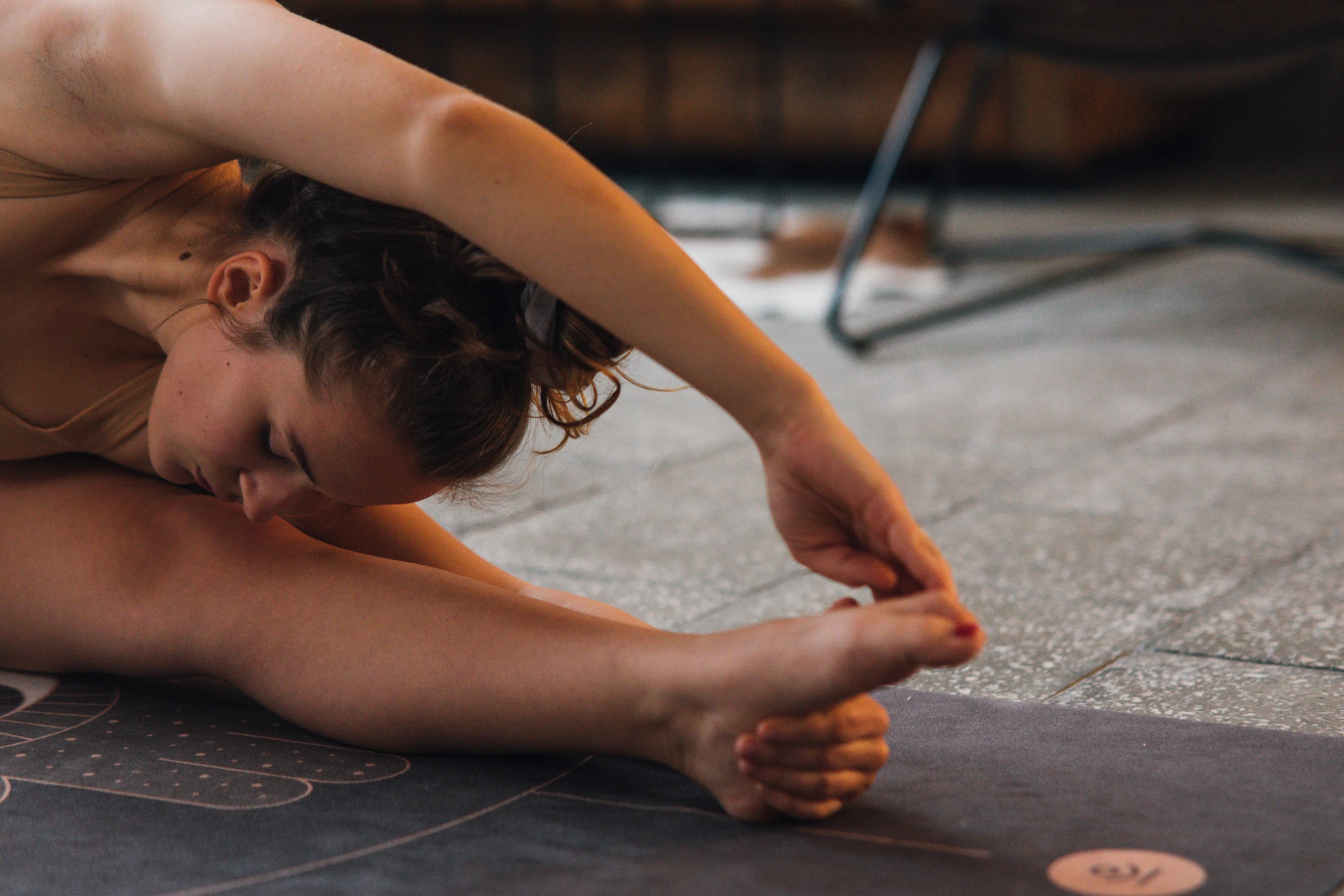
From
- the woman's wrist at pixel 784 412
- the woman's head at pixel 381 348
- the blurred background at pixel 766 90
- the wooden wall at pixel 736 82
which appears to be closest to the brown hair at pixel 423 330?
the woman's head at pixel 381 348

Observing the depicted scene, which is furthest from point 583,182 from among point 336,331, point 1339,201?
point 1339,201

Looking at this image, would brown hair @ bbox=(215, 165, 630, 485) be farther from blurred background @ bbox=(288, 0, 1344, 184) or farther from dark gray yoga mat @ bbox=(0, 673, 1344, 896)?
blurred background @ bbox=(288, 0, 1344, 184)

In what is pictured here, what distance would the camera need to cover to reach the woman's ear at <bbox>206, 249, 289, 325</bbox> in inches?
30.6

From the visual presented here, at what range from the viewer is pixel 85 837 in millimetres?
706

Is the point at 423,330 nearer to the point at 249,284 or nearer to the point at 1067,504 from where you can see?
the point at 249,284

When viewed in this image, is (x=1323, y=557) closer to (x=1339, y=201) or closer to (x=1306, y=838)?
(x=1306, y=838)

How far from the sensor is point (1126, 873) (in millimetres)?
646

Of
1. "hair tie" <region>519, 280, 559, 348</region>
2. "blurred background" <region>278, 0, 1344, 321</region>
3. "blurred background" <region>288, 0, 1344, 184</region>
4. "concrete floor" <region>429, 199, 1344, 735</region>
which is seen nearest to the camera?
"hair tie" <region>519, 280, 559, 348</region>

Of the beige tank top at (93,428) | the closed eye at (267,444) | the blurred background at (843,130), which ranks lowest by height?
the closed eye at (267,444)

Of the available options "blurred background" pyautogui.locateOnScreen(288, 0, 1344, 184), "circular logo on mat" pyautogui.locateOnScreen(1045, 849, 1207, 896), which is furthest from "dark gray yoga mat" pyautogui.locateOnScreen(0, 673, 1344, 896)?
"blurred background" pyautogui.locateOnScreen(288, 0, 1344, 184)

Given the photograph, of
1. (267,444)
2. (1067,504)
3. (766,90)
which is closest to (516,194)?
(267,444)

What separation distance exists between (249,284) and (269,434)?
0.08 meters

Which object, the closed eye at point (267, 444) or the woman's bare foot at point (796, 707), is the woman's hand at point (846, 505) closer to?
the woman's bare foot at point (796, 707)

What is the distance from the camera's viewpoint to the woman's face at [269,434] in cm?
75
